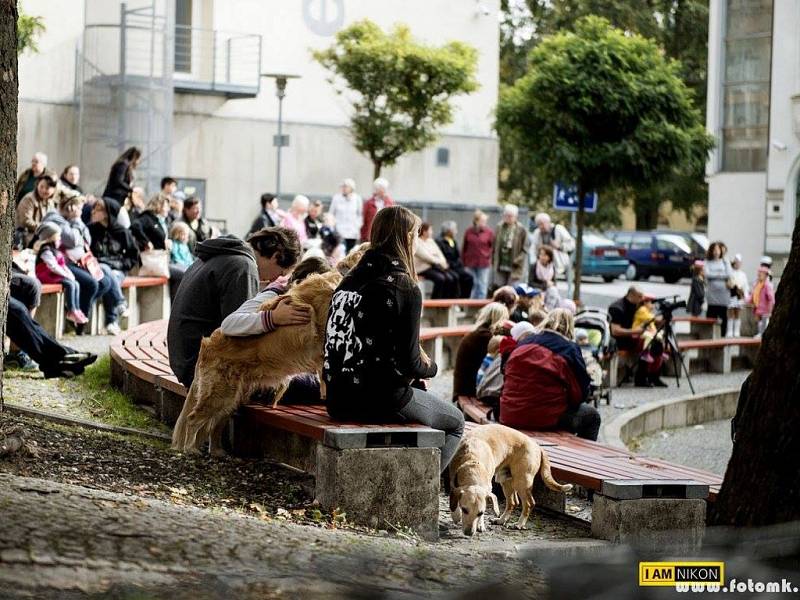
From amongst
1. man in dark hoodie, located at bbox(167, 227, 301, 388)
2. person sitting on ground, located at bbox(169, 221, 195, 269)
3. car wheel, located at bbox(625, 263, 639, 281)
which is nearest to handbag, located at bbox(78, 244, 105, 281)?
person sitting on ground, located at bbox(169, 221, 195, 269)

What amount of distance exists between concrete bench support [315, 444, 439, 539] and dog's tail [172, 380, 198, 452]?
4.46ft

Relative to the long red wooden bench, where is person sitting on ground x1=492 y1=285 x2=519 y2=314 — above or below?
above

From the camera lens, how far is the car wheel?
50550 mm

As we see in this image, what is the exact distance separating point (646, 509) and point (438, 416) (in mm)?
1250

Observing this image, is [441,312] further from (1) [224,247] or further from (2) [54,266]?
(1) [224,247]

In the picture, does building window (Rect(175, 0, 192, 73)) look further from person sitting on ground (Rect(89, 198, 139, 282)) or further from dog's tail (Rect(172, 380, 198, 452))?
dog's tail (Rect(172, 380, 198, 452))

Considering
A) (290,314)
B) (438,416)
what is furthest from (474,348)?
(438,416)

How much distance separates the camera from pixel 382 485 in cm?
727

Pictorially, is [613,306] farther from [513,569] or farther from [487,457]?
[513,569]

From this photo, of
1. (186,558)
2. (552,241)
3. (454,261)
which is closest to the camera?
(186,558)

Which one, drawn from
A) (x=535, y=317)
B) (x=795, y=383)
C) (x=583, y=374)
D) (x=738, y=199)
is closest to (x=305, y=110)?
(x=738, y=199)

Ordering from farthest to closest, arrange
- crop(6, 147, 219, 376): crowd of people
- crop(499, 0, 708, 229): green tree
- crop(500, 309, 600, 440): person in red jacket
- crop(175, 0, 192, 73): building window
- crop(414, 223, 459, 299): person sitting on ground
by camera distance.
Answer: crop(499, 0, 708, 229): green tree
crop(175, 0, 192, 73): building window
crop(414, 223, 459, 299): person sitting on ground
crop(6, 147, 219, 376): crowd of people
crop(500, 309, 600, 440): person in red jacket

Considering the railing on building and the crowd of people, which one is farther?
the railing on building

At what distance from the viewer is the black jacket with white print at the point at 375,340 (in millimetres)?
7730
